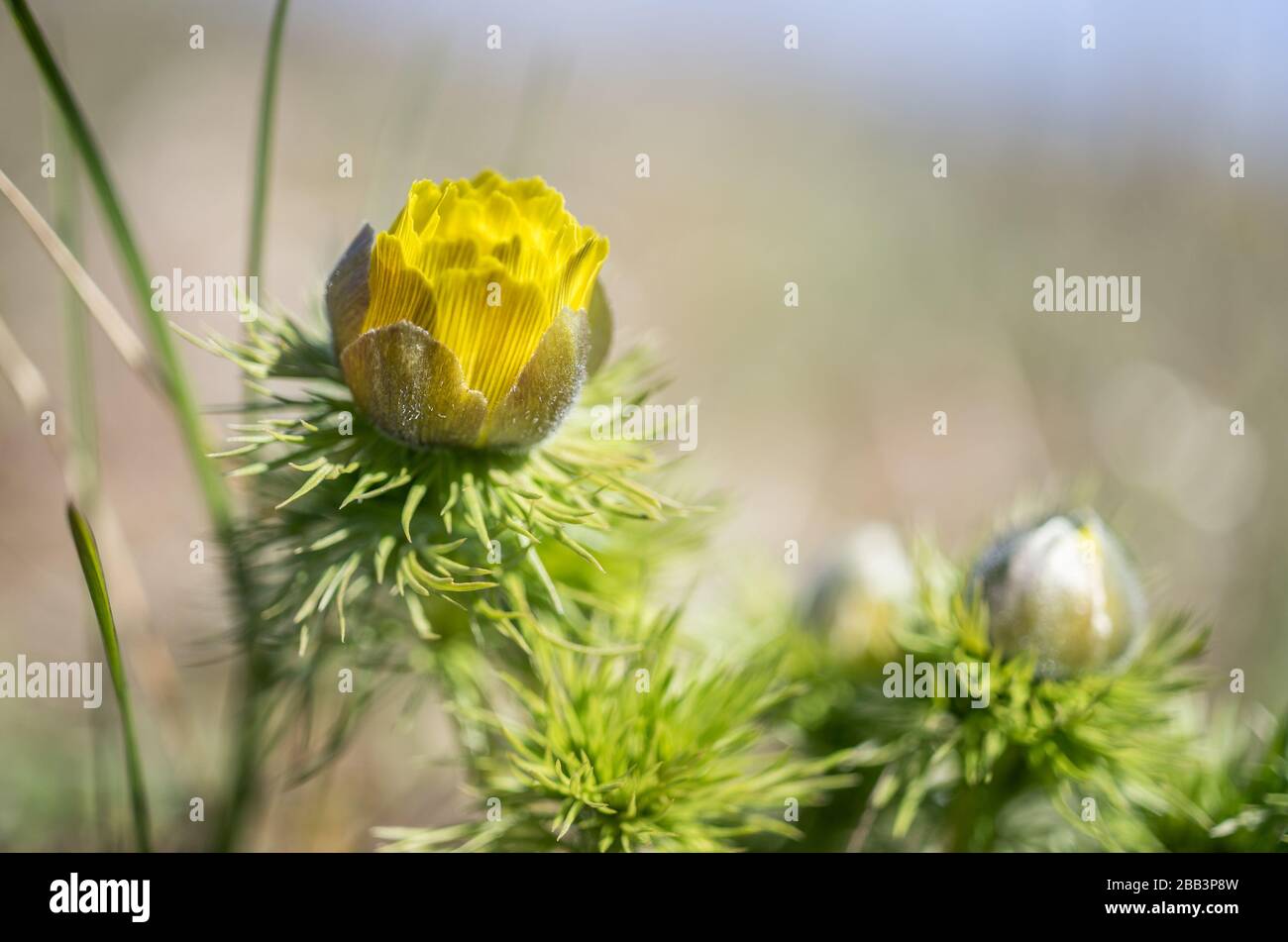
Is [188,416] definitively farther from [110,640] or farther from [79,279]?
[110,640]

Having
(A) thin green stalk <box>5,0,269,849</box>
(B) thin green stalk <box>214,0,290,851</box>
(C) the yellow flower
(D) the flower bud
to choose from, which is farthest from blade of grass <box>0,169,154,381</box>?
(D) the flower bud

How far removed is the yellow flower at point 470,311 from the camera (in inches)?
30.3

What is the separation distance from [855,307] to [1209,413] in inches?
53.3

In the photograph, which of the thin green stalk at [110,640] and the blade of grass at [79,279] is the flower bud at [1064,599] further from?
the blade of grass at [79,279]

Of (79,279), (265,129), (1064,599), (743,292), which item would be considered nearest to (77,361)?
(79,279)

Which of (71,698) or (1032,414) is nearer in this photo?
(71,698)

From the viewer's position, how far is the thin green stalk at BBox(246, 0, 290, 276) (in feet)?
3.07

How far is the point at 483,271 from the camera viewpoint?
2.49ft

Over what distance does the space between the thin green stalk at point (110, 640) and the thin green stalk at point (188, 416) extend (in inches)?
5.5

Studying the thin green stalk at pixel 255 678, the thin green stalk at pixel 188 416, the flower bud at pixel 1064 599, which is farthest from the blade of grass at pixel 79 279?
the flower bud at pixel 1064 599

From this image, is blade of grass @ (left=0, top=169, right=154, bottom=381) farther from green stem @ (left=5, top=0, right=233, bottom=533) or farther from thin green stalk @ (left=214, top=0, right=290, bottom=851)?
thin green stalk @ (left=214, top=0, right=290, bottom=851)
